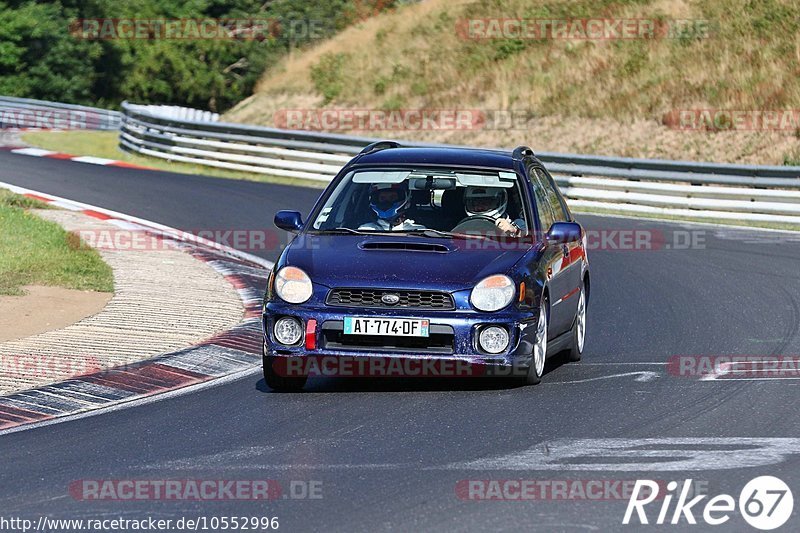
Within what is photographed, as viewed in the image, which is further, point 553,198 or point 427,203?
point 553,198

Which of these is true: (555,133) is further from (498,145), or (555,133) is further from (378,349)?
(378,349)

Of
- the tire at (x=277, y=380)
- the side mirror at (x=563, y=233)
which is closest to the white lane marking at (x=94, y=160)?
the side mirror at (x=563, y=233)

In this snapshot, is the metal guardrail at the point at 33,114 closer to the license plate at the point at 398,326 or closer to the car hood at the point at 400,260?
the car hood at the point at 400,260

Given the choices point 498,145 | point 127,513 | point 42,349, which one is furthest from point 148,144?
point 127,513

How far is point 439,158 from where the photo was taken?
10578 millimetres

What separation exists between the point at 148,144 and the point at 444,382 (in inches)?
861

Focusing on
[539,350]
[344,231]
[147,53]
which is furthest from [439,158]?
[147,53]

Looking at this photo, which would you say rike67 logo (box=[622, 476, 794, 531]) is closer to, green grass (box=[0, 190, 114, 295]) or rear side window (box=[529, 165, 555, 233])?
rear side window (box=[529, 165, 555, 233])

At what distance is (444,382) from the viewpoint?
976 centimetres

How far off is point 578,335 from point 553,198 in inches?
46.2

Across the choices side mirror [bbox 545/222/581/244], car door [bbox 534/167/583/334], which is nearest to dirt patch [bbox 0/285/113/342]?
car door [bbox 534/167/583/334]

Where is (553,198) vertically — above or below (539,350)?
above

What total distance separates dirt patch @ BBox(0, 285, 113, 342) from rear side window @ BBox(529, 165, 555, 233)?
4.04m

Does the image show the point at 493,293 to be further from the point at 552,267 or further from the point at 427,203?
the point at 427,203
